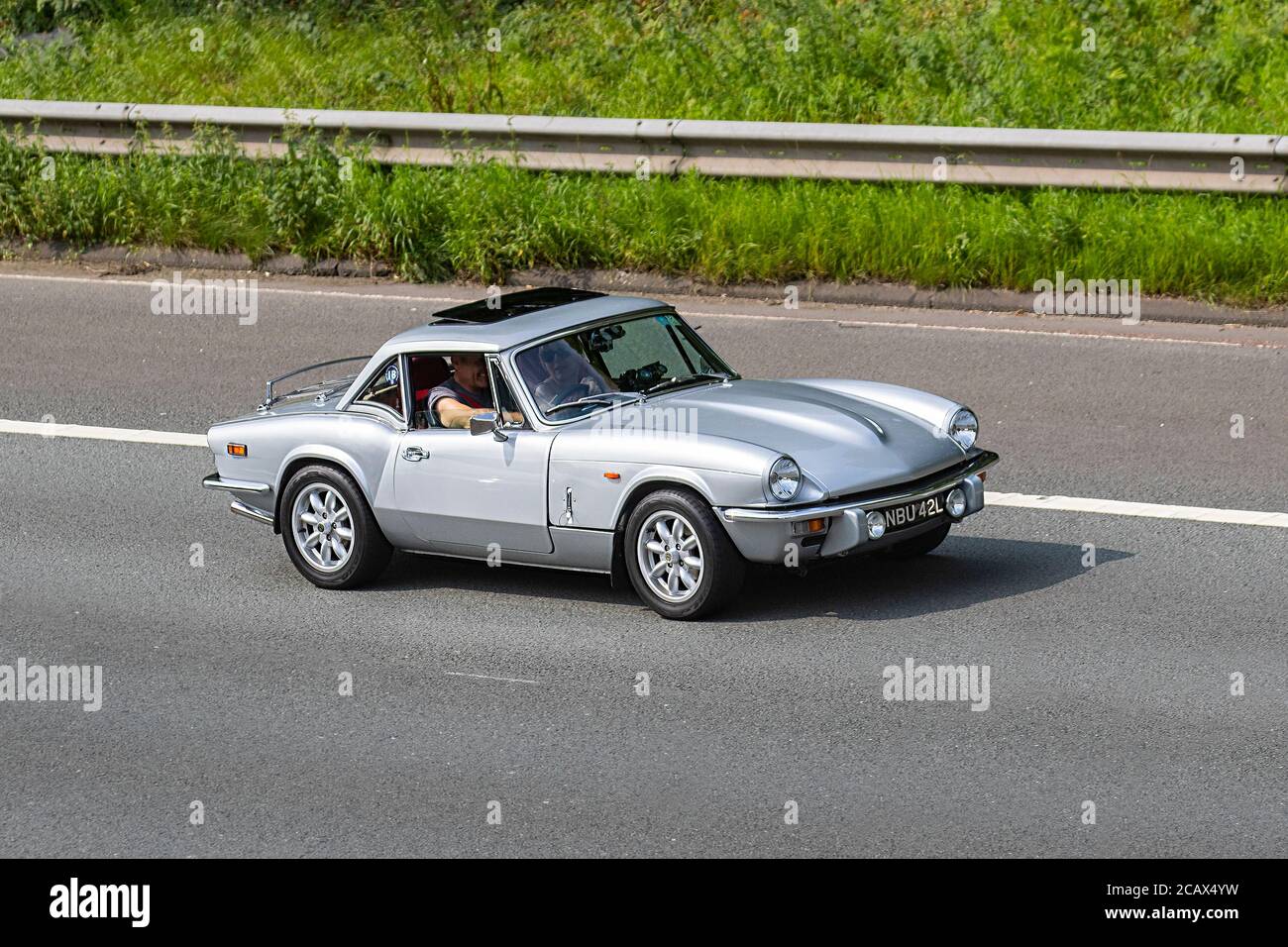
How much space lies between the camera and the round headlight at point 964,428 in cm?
889

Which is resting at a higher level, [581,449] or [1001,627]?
[581,449]

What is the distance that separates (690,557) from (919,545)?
1.37m

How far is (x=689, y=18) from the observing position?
64.0 feet

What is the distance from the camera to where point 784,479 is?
26.3ft

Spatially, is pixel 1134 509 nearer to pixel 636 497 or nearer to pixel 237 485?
pixel 636 497

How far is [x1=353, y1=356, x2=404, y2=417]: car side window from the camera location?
928 cm

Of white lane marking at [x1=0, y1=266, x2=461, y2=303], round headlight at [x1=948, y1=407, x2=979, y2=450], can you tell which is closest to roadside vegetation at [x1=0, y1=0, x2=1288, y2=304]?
white lane marking at [x1=0, y1=266, x2=461, y2=303]

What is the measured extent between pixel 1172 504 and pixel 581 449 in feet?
11.0

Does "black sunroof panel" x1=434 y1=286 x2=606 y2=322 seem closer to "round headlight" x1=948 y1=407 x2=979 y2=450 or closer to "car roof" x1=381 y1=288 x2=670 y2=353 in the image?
"car roof" x1=381 y1=288 x2=670 y2=353

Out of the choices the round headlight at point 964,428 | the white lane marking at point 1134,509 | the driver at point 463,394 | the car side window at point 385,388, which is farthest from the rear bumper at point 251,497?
the white lane marking at point 1134,509

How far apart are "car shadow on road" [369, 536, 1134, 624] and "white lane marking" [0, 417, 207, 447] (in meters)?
2.74

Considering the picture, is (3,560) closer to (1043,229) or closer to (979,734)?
(979,734)

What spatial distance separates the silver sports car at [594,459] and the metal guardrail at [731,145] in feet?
17.2

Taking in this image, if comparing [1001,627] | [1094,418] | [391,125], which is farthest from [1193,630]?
[391,125]
